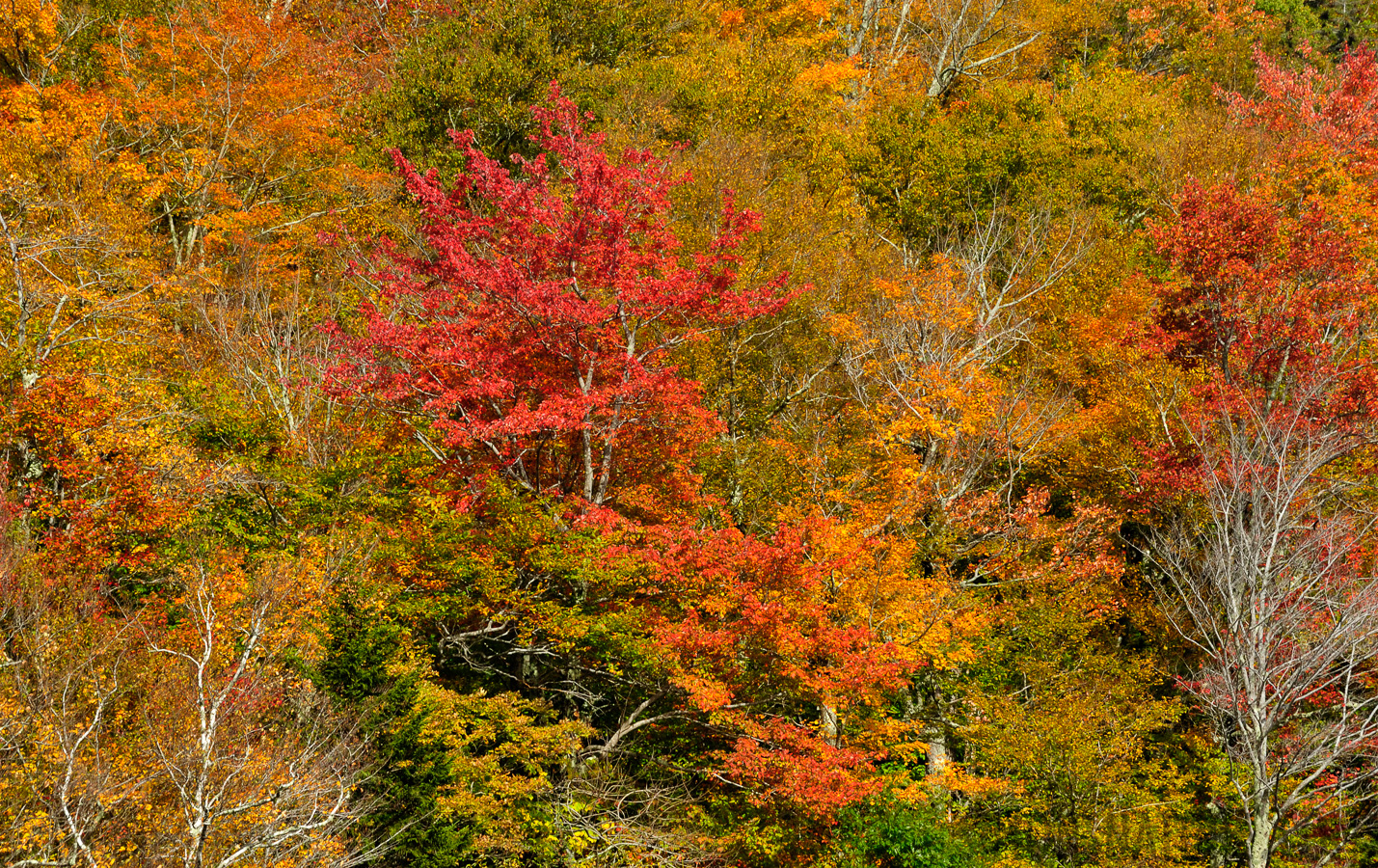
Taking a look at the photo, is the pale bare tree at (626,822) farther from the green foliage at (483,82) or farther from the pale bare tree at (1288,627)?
the green foliage at (483,82)

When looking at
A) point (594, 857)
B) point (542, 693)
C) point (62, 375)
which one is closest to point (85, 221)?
point (62, 375)

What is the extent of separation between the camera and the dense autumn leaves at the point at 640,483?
1525cm

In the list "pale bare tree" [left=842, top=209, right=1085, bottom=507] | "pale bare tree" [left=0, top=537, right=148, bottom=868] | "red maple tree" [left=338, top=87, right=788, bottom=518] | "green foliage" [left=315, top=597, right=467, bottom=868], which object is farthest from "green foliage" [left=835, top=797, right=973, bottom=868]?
"pale bare tree" [left=0, top=537, right=148, bottom=868]

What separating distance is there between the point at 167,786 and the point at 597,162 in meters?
12.1

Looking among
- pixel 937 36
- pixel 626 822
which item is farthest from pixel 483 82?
pixel 626 822

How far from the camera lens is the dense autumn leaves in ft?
50.0

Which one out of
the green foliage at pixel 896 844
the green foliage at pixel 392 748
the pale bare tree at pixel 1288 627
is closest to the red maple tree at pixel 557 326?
the green foliage at pixel 392 748

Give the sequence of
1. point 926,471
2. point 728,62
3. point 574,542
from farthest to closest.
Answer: point 728,62 → point 926,471 → point 574,542

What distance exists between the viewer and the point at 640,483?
19.3 metres

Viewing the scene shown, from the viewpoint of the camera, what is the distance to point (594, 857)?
16.3 metres

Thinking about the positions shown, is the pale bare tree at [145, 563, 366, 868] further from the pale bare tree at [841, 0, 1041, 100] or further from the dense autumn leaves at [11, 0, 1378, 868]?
the pale bare tree at [841, 0, 1041, 100]

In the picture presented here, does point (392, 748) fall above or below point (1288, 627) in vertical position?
below

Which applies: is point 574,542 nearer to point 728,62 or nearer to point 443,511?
point 443,511

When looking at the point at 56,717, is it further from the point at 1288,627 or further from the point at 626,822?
the point at 1288,627
